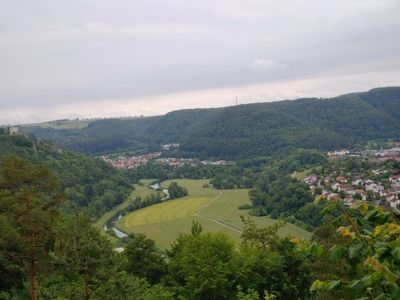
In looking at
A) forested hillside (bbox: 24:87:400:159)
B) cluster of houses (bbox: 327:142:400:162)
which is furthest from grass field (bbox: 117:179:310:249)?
forested hillside (bbox: 24:87:400:159)

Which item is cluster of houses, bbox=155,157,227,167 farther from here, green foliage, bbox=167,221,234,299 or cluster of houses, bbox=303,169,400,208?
green foliage, bbox=167,221,234,299

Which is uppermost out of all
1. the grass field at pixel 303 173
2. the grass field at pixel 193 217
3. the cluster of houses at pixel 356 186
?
the cluster of houses at pixel 356 186

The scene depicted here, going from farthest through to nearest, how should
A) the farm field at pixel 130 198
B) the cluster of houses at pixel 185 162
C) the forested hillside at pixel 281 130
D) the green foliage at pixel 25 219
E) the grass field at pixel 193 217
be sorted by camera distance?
the forested hillside at pixel 281 130 → the cluster of houses at pixel 185 162 → the farm field at pixel 130 198 → the grass field at pixel 193 217 → the green foliage at pixel 25 219

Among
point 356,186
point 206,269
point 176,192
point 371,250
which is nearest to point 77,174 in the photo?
point 176,192

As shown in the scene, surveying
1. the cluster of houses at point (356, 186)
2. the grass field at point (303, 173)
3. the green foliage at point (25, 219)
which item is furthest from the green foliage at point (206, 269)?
the grass field at point (303, 173)

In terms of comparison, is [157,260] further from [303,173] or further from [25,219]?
[303,173]

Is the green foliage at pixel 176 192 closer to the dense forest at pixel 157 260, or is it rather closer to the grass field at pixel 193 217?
the grass field at pixel 193 217
